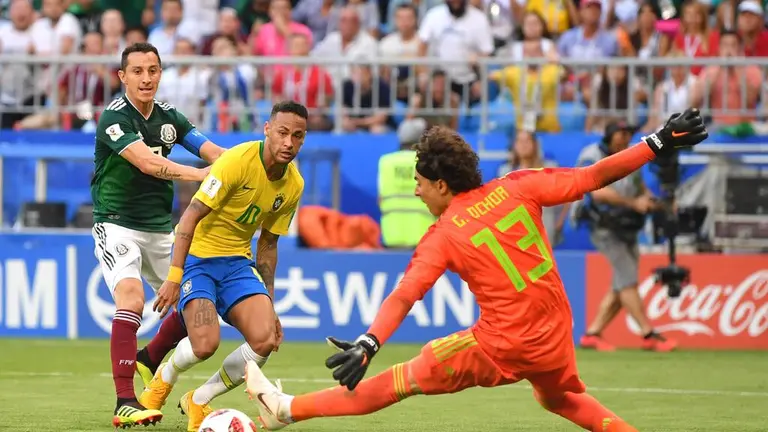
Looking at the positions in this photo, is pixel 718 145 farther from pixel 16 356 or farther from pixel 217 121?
pixel 16 356

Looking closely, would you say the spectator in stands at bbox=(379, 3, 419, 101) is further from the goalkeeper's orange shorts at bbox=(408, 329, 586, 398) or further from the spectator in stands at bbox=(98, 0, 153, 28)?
the goalkeeper's orange shorts at bbox=(408, 329, 586, 398)

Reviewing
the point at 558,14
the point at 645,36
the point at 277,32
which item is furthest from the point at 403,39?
the point at 645,36

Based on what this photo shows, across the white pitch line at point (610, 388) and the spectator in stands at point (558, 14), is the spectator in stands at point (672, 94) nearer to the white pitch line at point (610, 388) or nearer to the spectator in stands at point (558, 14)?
the spectator in stands at point (558, 14)

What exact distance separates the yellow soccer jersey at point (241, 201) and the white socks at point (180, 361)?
0.58m

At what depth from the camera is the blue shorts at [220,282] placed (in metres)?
8.93

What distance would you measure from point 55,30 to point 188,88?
9.93 ft

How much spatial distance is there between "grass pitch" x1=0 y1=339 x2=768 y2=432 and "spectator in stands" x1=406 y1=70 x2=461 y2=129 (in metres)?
3.15

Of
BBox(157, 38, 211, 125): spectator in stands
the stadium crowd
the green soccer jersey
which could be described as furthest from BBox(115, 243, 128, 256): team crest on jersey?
BBox(157, 38, 211, 125): spectator in stands

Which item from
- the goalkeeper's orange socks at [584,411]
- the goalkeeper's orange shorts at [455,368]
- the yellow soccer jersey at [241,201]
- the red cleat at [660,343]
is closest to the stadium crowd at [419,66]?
the red cleat at [660,343]

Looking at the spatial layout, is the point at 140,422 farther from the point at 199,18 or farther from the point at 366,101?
the point at 199,18

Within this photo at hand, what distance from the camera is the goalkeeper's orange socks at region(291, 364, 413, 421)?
7082mm

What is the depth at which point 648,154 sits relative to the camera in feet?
23.2

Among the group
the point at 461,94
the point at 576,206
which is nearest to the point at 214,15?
the point at 461,94

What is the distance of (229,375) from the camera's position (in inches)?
351
